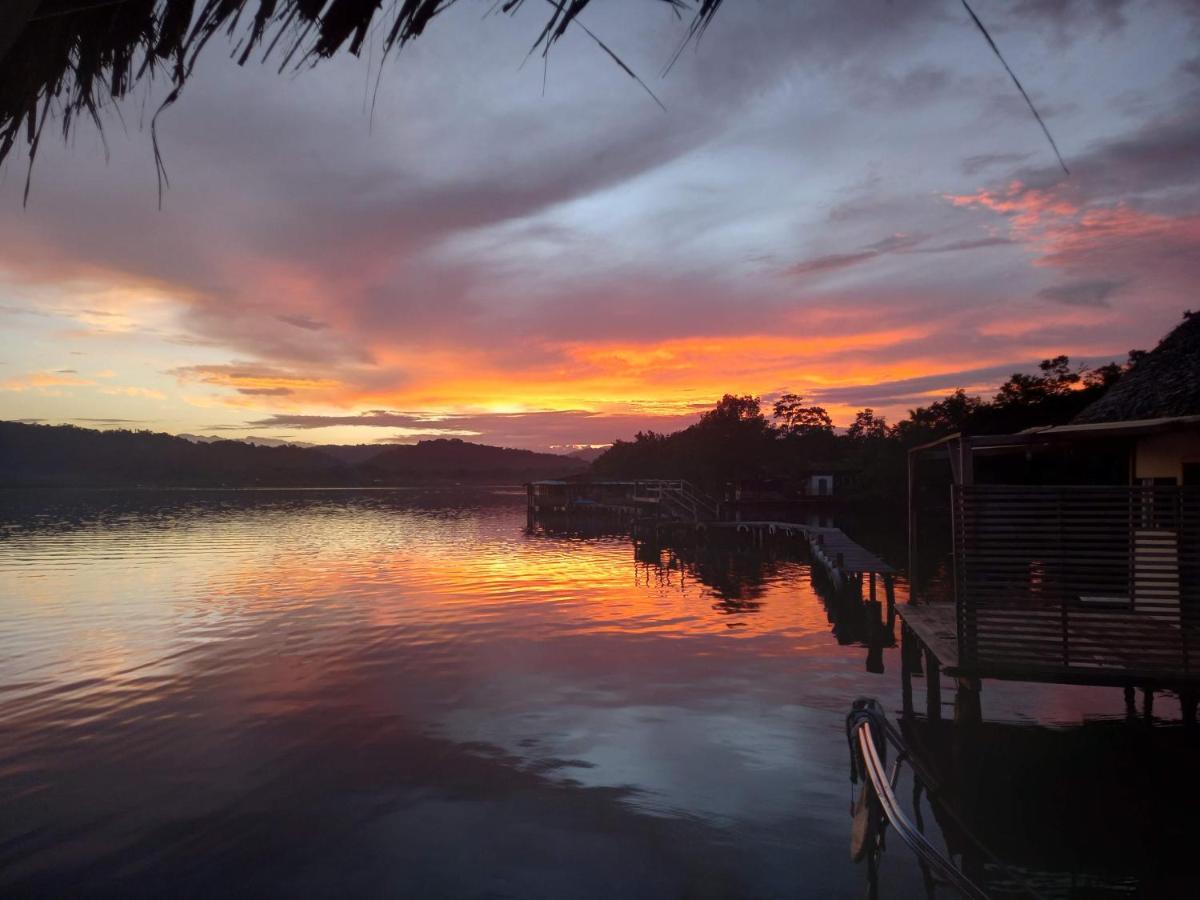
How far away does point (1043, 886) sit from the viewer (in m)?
7.47

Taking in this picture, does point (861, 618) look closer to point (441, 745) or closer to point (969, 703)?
point (969, 703)

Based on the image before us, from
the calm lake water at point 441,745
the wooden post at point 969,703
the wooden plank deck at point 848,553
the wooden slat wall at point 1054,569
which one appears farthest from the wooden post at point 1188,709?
the wooden plank deck at point 848,553

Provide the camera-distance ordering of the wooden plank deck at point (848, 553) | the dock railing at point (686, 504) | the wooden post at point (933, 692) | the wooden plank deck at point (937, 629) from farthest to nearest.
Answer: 1. the dock railing at point (686, 504)
2. the wooden plank deck at point (848, 553)
3. the wooden post at point (933, 692)
4. the wooden plank deck at point (937, 629)

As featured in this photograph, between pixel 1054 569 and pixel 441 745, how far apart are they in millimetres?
8403

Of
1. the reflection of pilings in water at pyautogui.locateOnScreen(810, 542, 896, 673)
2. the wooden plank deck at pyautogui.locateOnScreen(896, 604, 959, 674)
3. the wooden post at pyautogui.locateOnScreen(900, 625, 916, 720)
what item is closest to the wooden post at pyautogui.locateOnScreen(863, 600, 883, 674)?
the reflection of pilings in water at pyautogui.locateOnScreen(810, 542, 896, 673)

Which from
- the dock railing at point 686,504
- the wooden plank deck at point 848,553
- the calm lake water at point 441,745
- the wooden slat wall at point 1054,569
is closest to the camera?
the calm lake water at point 441,745

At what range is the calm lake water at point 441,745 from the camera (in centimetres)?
802

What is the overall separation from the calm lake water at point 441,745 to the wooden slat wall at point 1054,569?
6.09ft

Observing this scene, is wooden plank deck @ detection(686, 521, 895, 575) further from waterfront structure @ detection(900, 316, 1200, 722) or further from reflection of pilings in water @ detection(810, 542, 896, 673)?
waterfront structure @ detection(900, 316, 1200, 722)

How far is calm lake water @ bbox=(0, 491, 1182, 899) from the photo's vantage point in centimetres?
802

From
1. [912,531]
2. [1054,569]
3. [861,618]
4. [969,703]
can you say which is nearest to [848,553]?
[861,618]

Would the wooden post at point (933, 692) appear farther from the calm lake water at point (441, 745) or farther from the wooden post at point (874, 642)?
the wooden post at point (874, 642)

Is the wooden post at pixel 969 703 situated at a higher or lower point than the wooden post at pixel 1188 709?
higher

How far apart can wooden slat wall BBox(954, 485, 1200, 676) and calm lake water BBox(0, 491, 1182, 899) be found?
186 cm
